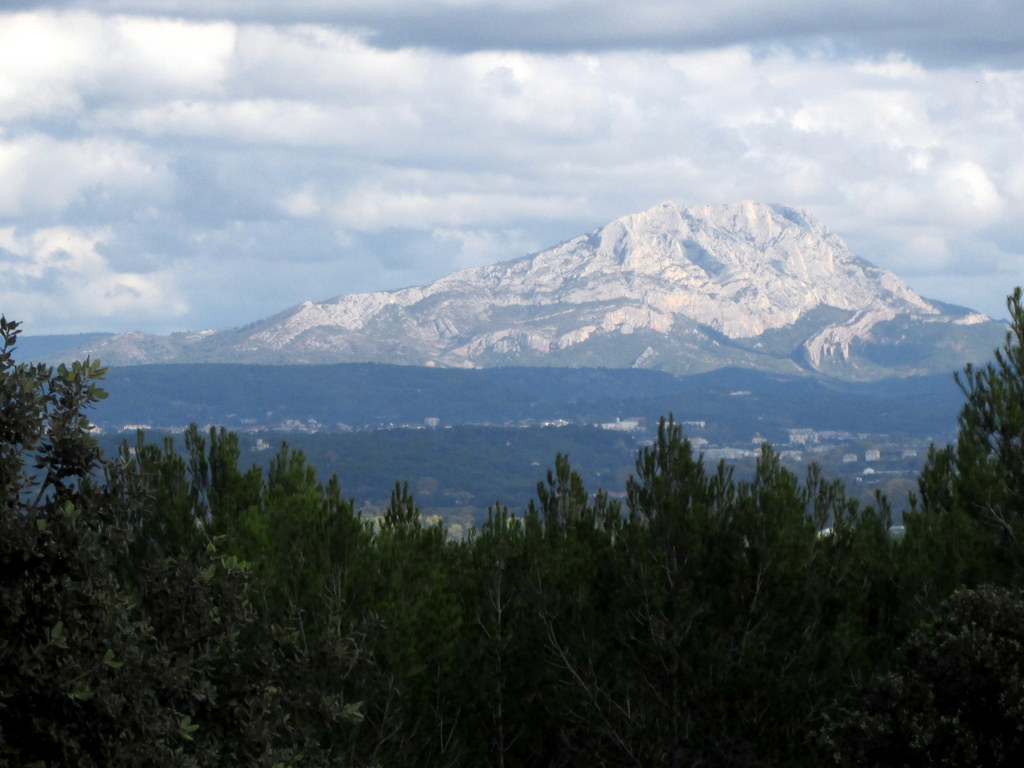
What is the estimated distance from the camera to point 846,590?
25.9 m

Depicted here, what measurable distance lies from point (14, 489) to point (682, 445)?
17835 mm

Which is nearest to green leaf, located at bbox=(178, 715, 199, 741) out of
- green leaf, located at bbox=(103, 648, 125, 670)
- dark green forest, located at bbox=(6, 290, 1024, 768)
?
green leaf, located at bbox=(103, 648, 125, 670)

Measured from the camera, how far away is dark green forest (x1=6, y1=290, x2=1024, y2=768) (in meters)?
17.8

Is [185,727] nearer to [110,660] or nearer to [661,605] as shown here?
[110,660]

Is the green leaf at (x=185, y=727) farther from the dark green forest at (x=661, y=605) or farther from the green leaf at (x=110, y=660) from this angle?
the dark green forest at (x=661, y=605)

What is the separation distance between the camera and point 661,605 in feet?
82.6

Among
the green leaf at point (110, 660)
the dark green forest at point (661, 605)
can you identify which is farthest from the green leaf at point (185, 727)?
the dark green forest at point (661, 605)

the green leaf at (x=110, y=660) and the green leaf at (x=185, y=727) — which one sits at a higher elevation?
the green leaf at (x=110, y=660)

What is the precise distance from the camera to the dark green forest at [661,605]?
17.8m

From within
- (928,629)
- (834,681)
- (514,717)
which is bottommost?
(514,717)

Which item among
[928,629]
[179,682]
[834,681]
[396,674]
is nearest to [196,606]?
[179,682]

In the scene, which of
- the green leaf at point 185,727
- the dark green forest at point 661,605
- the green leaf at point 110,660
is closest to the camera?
the green leaf at point 110,660

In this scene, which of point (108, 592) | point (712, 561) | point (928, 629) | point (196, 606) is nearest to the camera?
point (108, 592)

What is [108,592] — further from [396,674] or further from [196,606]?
[396,674]
